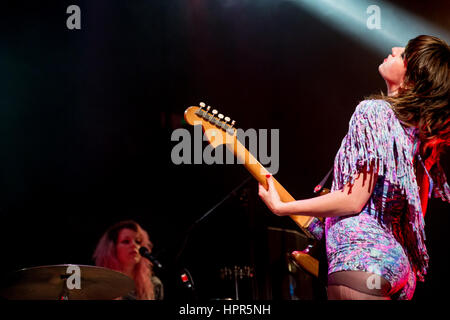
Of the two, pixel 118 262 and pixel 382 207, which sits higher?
pixel 382 207

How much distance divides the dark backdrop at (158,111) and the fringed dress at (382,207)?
2.38 metres

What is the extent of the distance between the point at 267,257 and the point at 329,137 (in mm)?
1310

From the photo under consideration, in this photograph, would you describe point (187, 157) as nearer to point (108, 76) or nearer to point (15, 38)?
point (108, 76)

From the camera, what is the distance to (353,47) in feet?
13.0

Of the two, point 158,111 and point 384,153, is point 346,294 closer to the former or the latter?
point 384,153

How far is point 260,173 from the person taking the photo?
1.92 meters

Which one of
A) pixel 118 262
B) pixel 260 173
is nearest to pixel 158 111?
pixel 118 262

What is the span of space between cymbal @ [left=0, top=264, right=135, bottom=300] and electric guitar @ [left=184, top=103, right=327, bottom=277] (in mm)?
1037

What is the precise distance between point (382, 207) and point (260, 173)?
0.55 m

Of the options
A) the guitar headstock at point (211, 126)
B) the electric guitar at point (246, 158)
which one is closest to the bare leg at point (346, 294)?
the electric guitar at point (246, 158)

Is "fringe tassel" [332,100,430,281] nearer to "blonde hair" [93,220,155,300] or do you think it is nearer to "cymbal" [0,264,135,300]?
"cymbal" [0,264,135,300]

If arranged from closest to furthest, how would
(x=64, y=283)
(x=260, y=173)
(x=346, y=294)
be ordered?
(x=346, y=294) < (x=260, y=173) < (x=64, y=283)
